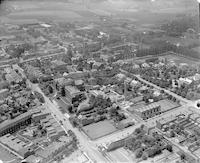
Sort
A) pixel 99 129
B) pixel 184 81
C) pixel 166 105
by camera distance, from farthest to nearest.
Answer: pixel 184 81
pixel 166 105
pixel 99 129

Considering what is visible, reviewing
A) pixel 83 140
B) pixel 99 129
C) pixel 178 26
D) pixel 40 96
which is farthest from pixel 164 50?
pixel 83 140

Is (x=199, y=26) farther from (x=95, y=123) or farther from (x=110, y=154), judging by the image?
(x=110, y=154)

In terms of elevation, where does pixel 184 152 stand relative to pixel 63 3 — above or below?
below

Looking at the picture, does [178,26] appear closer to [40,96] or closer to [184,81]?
[184,81]

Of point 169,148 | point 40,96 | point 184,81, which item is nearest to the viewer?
point 169,148

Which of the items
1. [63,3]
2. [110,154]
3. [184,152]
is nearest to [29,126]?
[110,154]

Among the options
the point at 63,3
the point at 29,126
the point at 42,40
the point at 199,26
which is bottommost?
the point at 29,126

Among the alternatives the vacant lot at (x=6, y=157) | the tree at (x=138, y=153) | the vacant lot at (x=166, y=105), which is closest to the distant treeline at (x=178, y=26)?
the vacant lot at (x=166, y=105)
